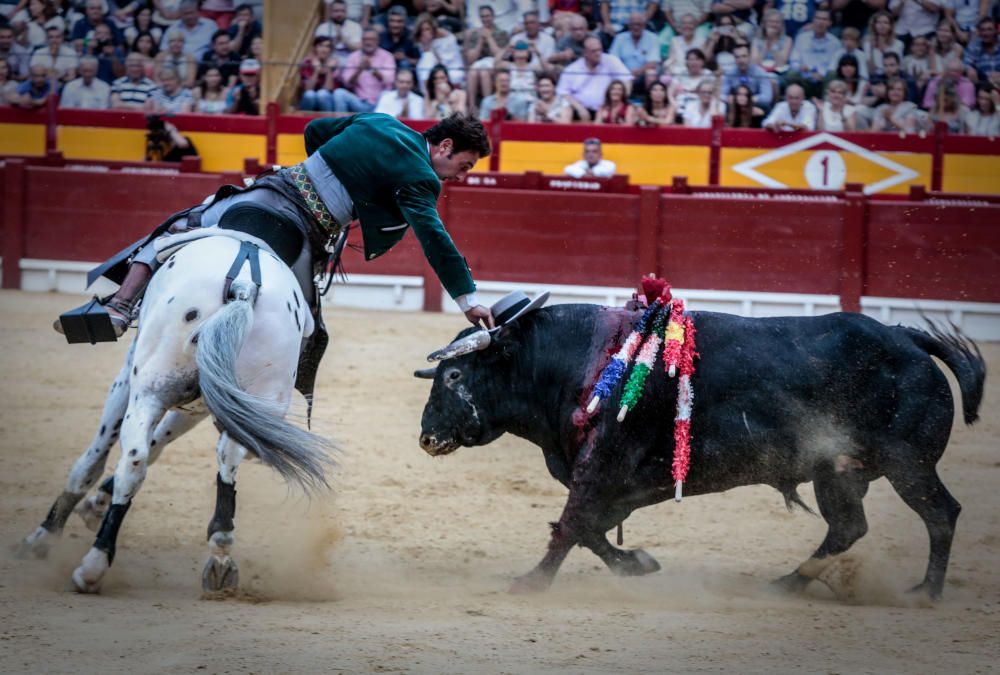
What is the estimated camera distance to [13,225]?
11727 millimetres

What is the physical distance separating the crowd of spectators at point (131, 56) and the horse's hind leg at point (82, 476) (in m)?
8.35

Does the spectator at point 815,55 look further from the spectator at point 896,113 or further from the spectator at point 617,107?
the spectator at point 617,107

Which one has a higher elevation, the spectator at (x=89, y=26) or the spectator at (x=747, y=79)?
the spectator at (x=89, y=26)

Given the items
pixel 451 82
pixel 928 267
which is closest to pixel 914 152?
pixel 928 267

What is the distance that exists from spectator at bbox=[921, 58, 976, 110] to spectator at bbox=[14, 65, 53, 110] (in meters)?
8.33

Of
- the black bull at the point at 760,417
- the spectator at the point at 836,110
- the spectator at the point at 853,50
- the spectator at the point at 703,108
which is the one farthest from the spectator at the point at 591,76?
the black bull at the point at 760,417

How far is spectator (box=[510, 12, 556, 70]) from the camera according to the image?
11.6 meters

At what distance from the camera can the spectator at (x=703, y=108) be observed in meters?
11.2

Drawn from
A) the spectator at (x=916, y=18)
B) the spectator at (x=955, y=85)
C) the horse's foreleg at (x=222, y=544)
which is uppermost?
the spectator at (x=916, y=18)

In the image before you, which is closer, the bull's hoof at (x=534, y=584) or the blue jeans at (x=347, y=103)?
the bull's hoof at (x=534, y=584)

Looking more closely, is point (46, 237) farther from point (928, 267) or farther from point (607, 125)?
point (928, 267)

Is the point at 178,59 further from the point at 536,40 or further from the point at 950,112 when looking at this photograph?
the point at 950,112

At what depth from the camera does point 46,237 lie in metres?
11.7

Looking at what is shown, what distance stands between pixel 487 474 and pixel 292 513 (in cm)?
120
